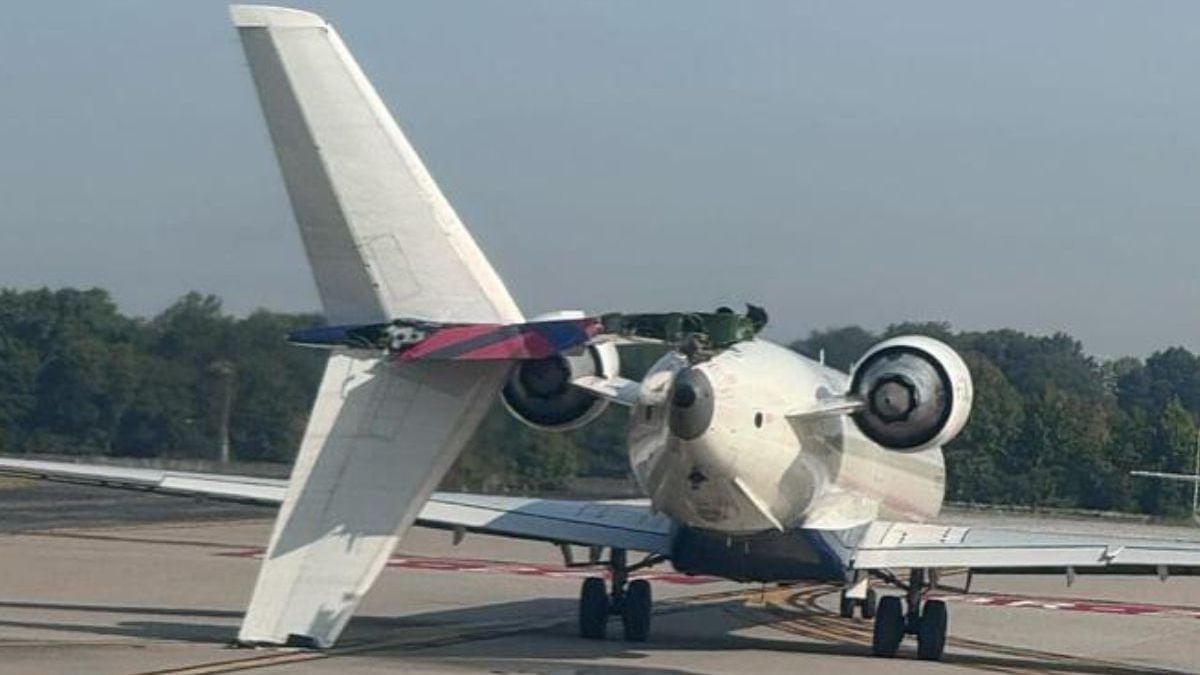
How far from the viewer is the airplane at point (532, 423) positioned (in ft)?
80.9

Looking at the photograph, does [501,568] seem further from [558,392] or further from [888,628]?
[558,392]

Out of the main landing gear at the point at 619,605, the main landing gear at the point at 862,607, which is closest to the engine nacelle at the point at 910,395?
the main landing gear at the point at 619,605

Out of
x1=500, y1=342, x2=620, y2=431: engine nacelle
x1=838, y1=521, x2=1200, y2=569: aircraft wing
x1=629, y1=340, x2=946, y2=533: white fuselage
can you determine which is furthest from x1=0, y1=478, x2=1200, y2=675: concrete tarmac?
x1=500, y1=342, x2=620, y2=431: engine nacelle

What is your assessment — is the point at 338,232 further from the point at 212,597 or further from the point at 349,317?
the point at 212,597

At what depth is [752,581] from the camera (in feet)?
101

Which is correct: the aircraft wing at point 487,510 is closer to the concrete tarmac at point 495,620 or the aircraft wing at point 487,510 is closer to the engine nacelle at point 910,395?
the concrete tarmac at point 495,620

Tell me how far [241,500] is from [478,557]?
844 inches

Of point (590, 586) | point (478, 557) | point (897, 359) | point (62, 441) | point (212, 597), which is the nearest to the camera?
point (897, 359)

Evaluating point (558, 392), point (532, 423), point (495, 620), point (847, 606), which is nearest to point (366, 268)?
point (558, 392)

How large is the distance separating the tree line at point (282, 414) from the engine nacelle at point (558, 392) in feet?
39.9

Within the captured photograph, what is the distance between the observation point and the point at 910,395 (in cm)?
2906

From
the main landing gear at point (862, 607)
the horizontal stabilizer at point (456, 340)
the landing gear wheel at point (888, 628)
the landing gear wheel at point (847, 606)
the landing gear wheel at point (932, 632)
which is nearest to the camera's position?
the horizontal stabilizer at point (456, 340)

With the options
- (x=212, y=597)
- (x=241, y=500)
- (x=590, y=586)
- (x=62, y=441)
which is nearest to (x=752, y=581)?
(x=590, y=586)

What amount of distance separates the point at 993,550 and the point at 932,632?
61.1 inches
